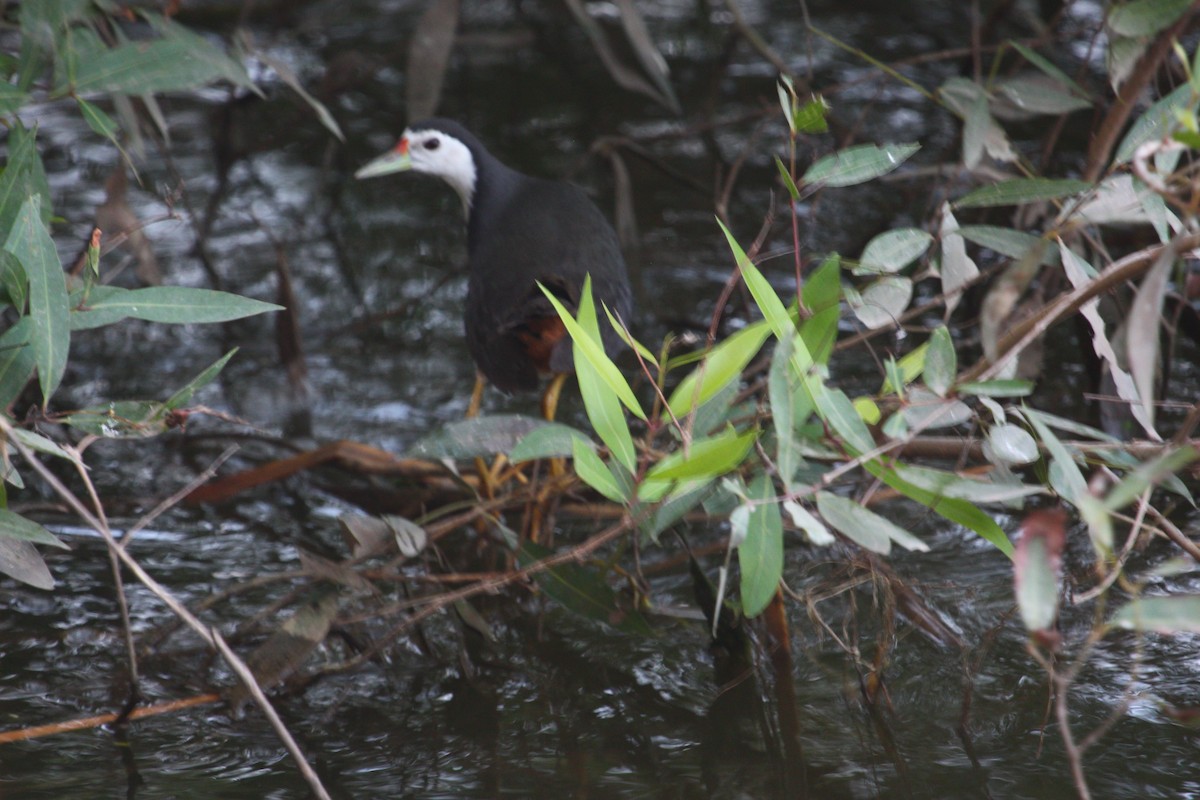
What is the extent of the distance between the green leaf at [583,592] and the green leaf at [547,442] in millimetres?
431

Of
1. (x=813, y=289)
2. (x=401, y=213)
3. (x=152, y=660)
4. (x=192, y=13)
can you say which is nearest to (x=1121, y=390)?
(x=813, y=289)

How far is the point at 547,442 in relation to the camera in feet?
5.55

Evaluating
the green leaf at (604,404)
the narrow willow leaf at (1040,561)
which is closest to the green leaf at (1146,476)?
the narrow willow leaf at (1040,561)

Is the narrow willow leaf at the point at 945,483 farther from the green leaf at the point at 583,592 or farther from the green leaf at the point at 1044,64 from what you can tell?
the green leaf at the point at 1044,64

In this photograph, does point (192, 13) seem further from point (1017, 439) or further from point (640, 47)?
point (1017, 439)

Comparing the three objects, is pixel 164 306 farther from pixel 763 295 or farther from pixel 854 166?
pixel 854 166

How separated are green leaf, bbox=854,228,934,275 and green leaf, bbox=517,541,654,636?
68cm

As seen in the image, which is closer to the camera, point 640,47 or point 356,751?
point 356,751

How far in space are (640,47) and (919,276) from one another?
1488mm

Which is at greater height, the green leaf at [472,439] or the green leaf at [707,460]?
the green leaf at [707,460]

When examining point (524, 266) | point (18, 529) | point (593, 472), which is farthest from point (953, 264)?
point (18, 529)

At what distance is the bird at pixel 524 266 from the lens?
252cm

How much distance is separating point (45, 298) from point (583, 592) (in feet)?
3.05

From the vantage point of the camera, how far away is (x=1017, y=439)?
1535mm
